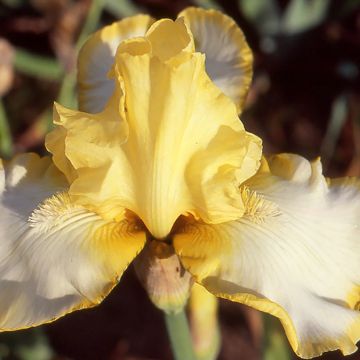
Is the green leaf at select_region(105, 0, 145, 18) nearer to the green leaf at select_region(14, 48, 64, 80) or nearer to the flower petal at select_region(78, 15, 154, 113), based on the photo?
the green leaf at select_region(14, 48, 64, 80)

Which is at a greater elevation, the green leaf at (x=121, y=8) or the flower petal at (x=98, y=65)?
the flower petal at (x=98, y=65)

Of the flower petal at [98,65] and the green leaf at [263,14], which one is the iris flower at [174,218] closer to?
the flower petal at [98,65]

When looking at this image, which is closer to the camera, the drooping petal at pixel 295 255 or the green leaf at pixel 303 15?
the drooping petal at pixel 295 255

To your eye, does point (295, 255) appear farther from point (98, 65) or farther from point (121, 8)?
point (121, 8)

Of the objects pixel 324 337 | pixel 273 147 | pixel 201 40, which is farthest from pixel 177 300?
pixel 273 147

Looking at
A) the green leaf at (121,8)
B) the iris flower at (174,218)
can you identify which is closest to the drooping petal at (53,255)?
the iris flower at (174,218)

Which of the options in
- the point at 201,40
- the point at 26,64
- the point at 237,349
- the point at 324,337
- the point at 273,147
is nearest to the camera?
the point at 324,337

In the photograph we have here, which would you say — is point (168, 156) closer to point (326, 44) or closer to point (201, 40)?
point (201, 40)
